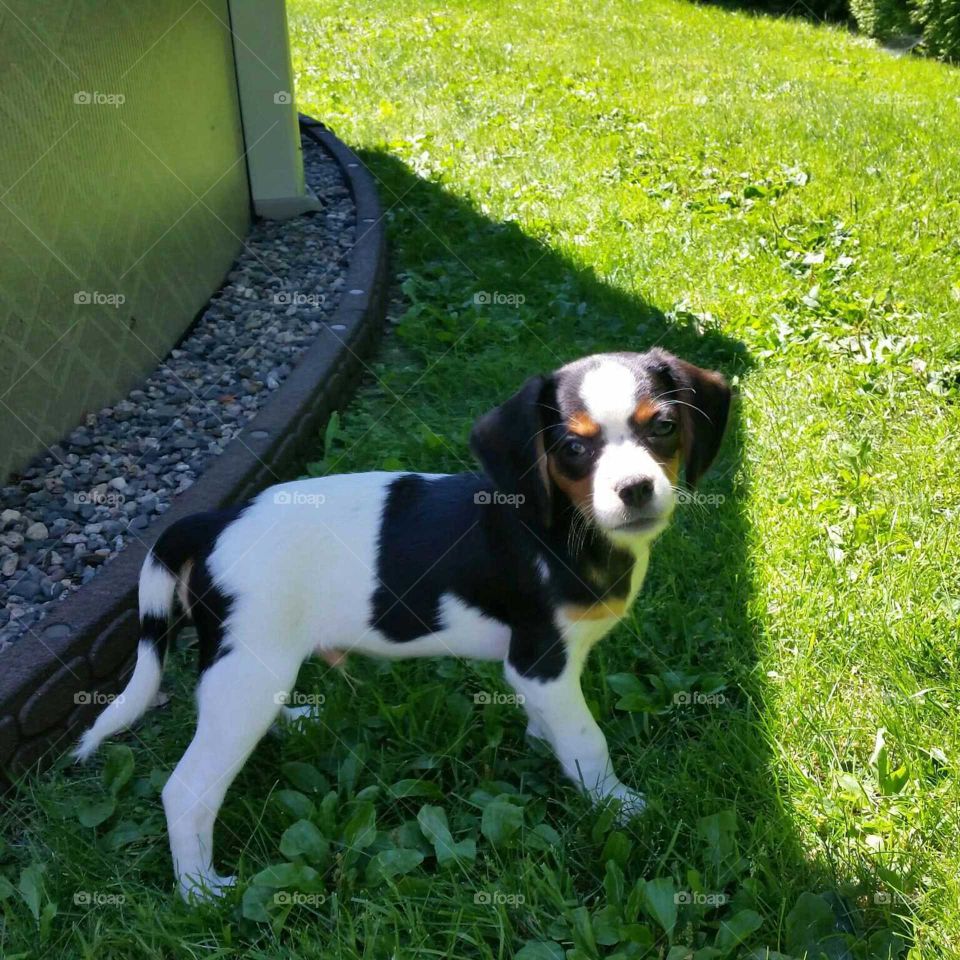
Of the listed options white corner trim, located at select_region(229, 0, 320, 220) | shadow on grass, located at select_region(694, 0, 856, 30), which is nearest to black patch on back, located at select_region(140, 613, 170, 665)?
white corner trim, located at select_region(229, 0, 320, 220)

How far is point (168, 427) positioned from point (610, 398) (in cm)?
273

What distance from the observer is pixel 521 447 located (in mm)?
2826

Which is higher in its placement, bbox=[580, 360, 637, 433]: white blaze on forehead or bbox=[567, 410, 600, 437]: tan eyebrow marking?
bbox=[580, 360, 637, 433]: white blaze on forehead

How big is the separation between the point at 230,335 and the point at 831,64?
9900 mm

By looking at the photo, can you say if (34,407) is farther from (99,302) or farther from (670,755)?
(670,755)

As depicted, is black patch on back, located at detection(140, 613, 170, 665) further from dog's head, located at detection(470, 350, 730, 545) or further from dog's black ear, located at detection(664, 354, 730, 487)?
dog's black ear, located at detection(664, 354, 730, 487)

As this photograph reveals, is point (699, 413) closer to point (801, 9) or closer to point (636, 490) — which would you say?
point (636, 490)

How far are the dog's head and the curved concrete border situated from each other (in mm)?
1489

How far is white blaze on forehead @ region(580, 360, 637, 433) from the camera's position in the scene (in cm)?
273

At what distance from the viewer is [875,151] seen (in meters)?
8.29

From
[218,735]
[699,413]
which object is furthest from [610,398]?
[218,735]

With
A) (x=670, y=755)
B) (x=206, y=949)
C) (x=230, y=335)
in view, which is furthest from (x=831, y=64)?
(x=206, y=949)

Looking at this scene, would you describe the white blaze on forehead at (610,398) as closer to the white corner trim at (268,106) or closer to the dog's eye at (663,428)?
the dog's eye at (663,428)

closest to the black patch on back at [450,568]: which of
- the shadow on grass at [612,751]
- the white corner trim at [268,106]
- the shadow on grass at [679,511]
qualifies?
the shadow on grass at [612,751]
